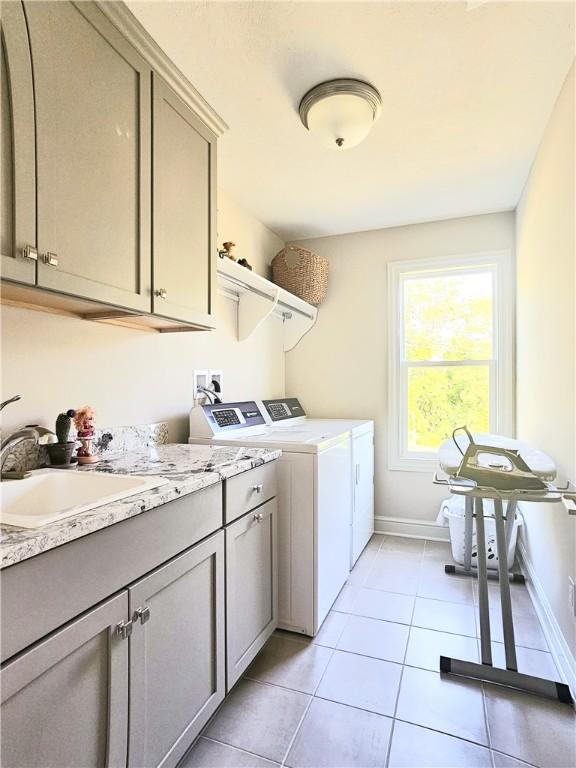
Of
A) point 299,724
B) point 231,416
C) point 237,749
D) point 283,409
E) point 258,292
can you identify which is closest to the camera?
point 237,749

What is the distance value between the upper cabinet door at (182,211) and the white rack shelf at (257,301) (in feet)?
0.82

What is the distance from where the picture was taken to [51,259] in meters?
1.07

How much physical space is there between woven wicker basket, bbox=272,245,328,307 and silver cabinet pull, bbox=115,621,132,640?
2500mm

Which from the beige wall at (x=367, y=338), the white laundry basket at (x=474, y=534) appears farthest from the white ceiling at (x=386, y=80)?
the white laundry basket at (x=474, y=534)

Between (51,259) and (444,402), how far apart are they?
2.77 meters

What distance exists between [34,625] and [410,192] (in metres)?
2.83

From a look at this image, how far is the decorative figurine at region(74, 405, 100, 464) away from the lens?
4.83ft

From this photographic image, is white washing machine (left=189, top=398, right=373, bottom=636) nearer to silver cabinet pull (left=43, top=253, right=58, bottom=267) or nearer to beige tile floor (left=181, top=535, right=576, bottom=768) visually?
beige tile floor (left=181, top=535, right=576, bottom=768)

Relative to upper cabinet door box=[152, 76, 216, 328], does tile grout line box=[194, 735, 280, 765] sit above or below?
below

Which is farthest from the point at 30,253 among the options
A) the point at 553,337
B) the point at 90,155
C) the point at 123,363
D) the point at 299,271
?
the point at 299,271

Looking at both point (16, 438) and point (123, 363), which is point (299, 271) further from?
point (16, 438)

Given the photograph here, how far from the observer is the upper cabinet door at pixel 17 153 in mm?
962

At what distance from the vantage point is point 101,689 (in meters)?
0.92

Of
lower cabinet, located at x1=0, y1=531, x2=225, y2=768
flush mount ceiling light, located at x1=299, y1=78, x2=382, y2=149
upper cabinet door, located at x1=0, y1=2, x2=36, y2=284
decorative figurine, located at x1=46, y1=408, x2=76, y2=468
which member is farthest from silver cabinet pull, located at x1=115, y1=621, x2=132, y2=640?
flush mount ceiling light, located at x1=299, y1=78, x2=382, y2=149
